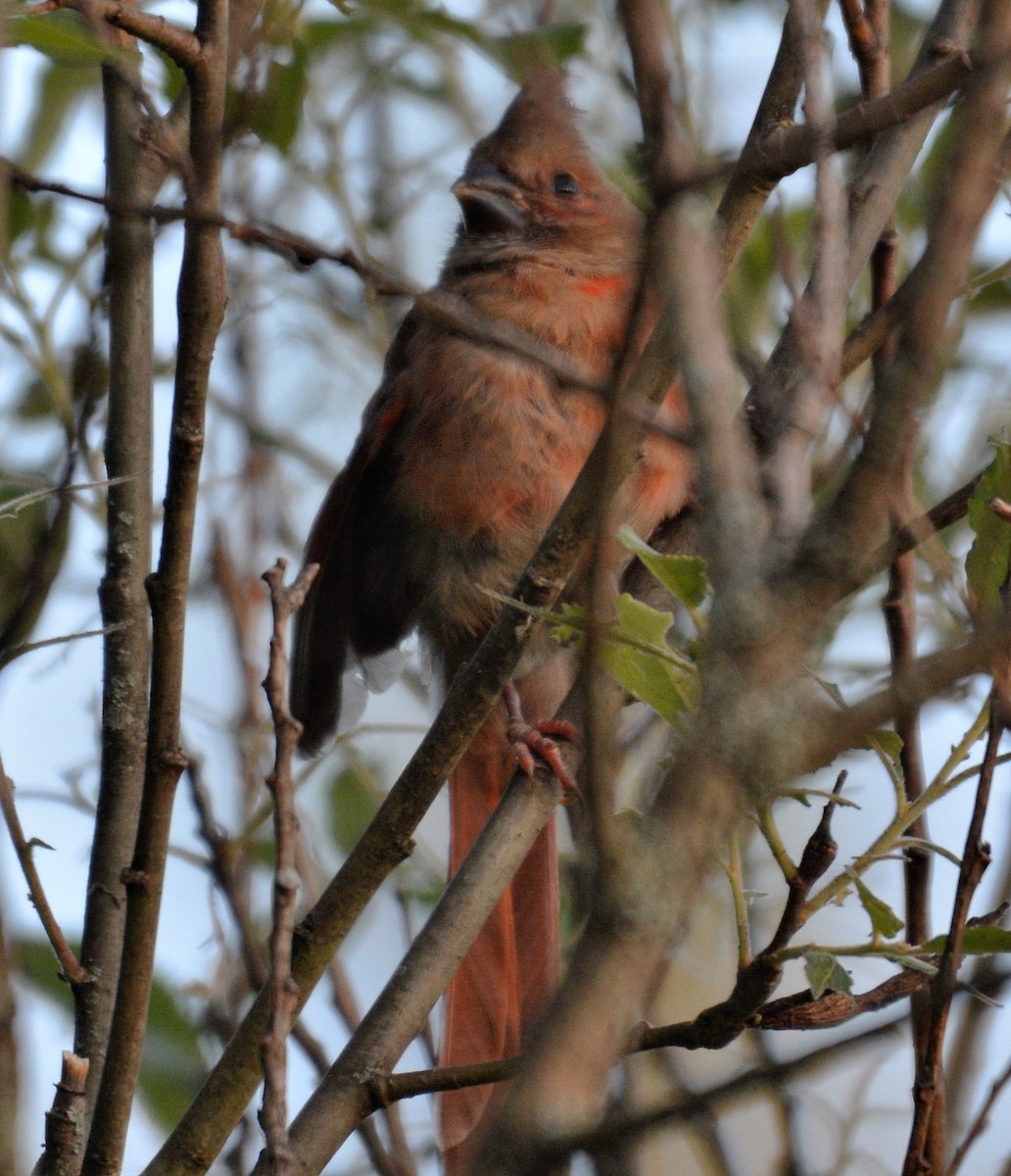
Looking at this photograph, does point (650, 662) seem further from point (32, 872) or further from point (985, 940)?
point (32, 872)

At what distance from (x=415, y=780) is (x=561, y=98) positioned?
262cm

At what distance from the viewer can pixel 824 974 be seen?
1.74 metres

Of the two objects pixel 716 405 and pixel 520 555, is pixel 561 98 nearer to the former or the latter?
pixel 520 555

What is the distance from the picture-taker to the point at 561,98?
422 centimetres

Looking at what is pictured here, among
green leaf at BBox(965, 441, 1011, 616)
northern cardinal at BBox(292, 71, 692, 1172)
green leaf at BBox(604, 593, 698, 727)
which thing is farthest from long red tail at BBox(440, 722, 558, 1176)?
green leaf at BBox(965, 441, 1011, 616)

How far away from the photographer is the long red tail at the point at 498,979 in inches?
107

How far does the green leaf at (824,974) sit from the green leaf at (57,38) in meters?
1.33

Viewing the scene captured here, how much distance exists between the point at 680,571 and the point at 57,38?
96 centimetres

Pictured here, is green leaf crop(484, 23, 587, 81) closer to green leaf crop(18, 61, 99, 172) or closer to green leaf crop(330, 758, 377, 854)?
green leaf crop(18, 61, 99, 172)

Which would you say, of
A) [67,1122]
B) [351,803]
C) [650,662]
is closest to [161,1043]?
[67,1122]

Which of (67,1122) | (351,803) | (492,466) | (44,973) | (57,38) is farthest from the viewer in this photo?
(351,803)

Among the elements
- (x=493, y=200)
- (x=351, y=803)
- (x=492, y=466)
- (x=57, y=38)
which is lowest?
(x=57, y=38)

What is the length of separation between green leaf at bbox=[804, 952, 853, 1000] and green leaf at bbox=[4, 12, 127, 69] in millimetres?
1333

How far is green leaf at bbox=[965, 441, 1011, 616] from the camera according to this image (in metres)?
1.79
